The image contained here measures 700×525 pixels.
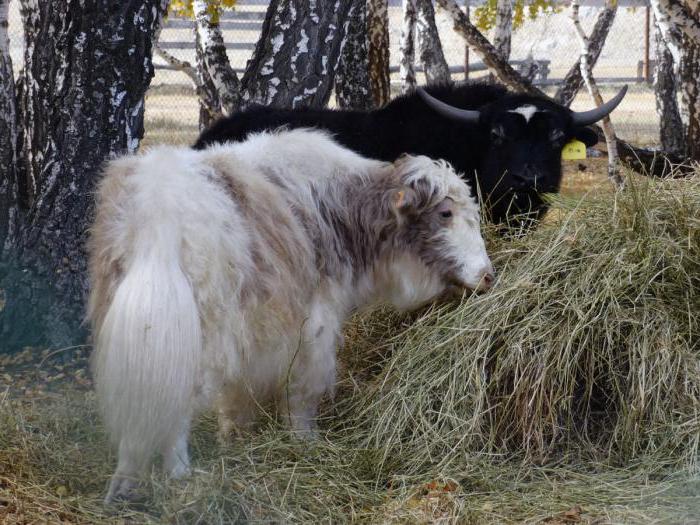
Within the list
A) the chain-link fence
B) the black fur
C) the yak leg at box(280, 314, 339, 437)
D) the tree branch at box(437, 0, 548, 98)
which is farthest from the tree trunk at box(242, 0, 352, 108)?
the chain-link fence

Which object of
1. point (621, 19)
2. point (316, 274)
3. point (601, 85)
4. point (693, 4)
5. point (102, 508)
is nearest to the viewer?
point (102, 508)

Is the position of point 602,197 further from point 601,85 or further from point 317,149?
point 601,85

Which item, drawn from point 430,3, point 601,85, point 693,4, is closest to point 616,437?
point 693,4

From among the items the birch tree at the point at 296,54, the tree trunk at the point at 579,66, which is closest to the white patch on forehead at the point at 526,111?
the birch tree at the point at 296,54

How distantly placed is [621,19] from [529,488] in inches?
1385

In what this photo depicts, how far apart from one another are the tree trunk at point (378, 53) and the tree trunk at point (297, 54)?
263cm

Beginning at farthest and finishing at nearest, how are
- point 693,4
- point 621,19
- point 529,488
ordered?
1. point 621,19
2. point 693,4
3. point 529,488

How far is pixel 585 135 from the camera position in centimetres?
675

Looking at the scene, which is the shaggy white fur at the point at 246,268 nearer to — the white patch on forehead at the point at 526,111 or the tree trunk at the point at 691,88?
the white patch on forehead at the point at 526,111

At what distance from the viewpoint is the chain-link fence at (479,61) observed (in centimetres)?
1718

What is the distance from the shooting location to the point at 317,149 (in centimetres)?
454

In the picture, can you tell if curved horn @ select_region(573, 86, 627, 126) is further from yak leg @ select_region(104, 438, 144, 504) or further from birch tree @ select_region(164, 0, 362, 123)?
yak leg @ select_region(104, 438, 144, 504)

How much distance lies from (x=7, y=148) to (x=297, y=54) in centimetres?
185

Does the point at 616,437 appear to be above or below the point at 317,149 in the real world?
below
